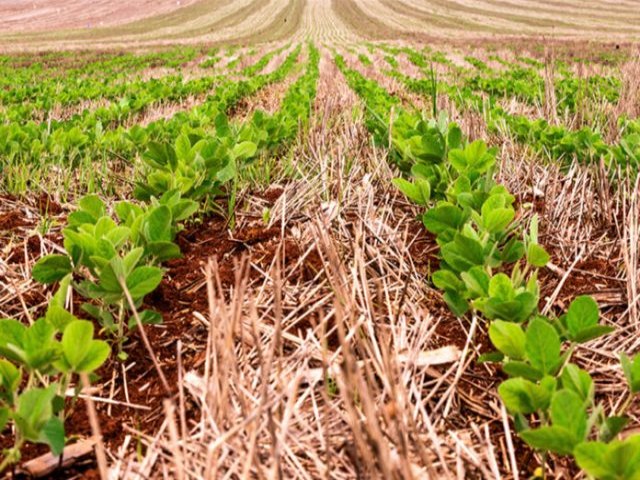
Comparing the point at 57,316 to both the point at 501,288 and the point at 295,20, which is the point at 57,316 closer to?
the point at 501,288

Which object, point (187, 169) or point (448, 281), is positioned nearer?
point (448, 281)

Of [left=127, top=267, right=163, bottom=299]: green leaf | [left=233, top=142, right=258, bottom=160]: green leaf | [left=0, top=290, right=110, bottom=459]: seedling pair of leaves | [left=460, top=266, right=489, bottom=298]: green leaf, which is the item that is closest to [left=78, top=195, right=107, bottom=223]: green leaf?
[left=127, top=267, right=163, bottom=299]: green leaf

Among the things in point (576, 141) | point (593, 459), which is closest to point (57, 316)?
point (593, 459)

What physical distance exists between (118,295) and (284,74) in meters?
11.3

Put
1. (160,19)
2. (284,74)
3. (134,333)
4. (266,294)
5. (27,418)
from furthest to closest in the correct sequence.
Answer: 1. (160,19)
2. (284,74)
3. (266,294)
4. (134,333)
5. (27,418)

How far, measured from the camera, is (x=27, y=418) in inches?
34.7

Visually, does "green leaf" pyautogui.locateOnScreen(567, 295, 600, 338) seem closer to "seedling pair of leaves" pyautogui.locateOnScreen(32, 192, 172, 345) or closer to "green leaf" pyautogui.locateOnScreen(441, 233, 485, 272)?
"green leaf" pyautogui.locateOnScreen(441, 233, 485, 272)

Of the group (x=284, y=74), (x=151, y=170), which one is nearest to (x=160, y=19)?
(x=284, y=74)

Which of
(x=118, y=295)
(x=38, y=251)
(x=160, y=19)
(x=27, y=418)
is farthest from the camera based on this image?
(x=160, y=19)

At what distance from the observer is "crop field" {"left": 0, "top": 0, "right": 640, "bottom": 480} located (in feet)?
2.92

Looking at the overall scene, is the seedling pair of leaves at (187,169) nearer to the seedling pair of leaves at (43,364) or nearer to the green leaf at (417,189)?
the green leaf at (417,189)

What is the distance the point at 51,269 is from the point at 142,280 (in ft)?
0.93

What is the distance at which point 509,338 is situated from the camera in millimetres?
1016

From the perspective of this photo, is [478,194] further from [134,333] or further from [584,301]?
[134,333]
